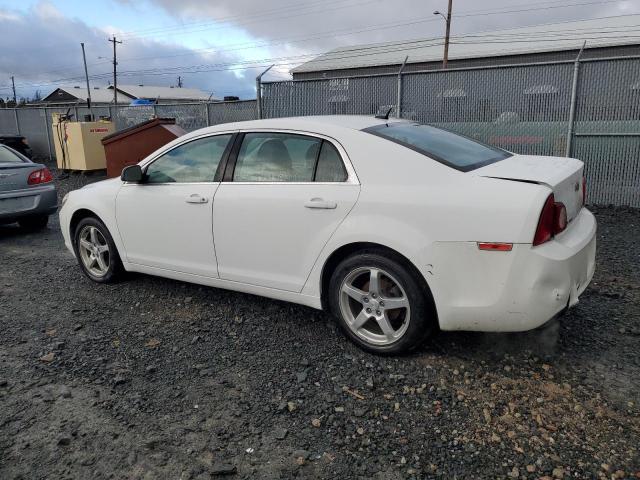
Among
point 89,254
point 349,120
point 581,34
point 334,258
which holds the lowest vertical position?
point 89,254

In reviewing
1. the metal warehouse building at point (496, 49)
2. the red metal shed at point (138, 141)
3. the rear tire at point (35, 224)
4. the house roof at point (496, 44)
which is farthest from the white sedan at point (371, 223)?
the house roof at point (496, 44)

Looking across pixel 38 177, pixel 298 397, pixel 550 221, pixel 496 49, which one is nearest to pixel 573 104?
pixel 550 221

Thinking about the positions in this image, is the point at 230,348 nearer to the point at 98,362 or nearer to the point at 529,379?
the point at 98,362

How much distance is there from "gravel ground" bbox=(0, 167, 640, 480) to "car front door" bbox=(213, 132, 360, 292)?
0.53 meters

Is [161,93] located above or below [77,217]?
above

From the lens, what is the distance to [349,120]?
3867 mm

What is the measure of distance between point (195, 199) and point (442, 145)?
1.93 metres

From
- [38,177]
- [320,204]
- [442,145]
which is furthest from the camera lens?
[38,177]

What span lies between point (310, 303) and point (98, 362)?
58.5 inches

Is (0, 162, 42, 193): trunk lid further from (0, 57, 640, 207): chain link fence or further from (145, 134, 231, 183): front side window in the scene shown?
(0, 57, 640, 207): chain link fence

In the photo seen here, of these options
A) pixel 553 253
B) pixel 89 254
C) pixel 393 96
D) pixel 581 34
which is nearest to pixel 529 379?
pixel 553 253

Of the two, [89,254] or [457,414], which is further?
[89,254]

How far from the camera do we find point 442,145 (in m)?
3.59

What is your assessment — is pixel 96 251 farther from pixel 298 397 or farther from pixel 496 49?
pixel 496 49
